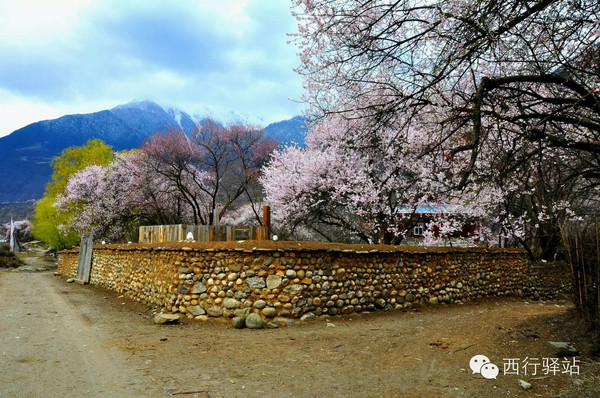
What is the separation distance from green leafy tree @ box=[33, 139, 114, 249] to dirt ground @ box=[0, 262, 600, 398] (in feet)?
80.1

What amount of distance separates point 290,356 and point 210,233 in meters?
5.75

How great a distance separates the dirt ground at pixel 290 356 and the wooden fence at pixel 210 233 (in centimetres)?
277

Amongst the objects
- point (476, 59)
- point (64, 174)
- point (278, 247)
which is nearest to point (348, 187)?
point (278, 247)

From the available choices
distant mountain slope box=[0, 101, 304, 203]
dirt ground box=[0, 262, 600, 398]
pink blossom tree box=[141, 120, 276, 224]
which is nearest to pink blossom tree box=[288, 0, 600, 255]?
dirt ground box=[0, 262, 600, 398]

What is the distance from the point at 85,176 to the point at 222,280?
2214 cm

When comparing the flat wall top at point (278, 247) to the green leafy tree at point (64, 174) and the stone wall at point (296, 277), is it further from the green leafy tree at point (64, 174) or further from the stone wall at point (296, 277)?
the green leafy tree at point (64, 174)

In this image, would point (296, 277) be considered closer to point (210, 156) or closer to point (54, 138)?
point (210, 156)

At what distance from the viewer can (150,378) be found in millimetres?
4645

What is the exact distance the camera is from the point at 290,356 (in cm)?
582

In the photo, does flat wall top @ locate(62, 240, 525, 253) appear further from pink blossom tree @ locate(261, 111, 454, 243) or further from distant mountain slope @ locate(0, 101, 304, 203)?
distant mountain slope @ locate(0, 101, 304, 203)

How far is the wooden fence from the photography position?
1090 cm

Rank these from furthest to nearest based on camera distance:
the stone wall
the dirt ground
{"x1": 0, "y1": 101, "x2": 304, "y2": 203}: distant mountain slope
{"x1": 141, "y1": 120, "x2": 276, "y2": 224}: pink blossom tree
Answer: {"x1": 0, "y1": 101, "x2": 304, "y2": 203}: distant mountain slope, {"x1": 141, "y1": 120, "x2": 276, "y2": 224}: pink blossom tree, the stone wall, the dirt ground

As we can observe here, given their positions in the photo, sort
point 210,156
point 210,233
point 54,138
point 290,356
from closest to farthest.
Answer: point 290,356 < point 210,233 < point 210,156 < point 54,138

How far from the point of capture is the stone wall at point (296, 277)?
8102 millimetres
